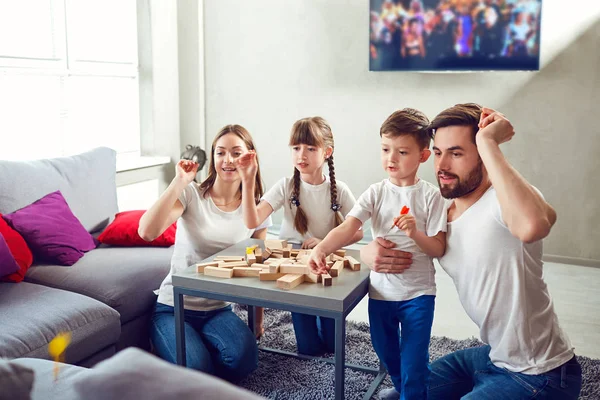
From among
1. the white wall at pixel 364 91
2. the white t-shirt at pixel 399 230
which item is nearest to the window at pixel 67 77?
the white wall at pixel 364 91

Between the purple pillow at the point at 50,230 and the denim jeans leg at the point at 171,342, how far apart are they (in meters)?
0.54

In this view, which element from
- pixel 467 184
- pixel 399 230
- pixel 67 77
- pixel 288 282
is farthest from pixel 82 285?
pixel 67 77

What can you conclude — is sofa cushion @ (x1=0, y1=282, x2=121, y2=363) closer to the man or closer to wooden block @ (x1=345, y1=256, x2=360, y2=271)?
wooden block @ (x1=345, y1=256, x2=360, y2=271)

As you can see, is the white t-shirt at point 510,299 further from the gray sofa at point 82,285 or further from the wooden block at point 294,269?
the gray sofa at point 82,285

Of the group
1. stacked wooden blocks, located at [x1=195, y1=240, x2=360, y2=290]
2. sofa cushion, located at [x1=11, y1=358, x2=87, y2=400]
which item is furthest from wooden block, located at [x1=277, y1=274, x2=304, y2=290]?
sofa cushion, located at [x1=11, y1=358, x2=87, y2=400]

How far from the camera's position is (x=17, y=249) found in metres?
2.47

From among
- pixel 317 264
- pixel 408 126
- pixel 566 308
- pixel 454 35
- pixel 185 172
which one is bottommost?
pixel 566 308

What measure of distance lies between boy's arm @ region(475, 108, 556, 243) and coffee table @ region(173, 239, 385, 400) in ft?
1.69

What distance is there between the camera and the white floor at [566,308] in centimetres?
292

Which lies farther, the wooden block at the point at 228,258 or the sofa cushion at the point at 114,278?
the sofa cushion at the point at 114,278

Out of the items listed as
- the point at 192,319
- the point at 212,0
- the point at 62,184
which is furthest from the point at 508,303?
the point at 212,0

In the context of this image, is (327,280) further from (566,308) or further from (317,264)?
(566,308)

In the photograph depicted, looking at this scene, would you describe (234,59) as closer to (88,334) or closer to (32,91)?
(32,91)

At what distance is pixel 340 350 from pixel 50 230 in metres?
1.50
